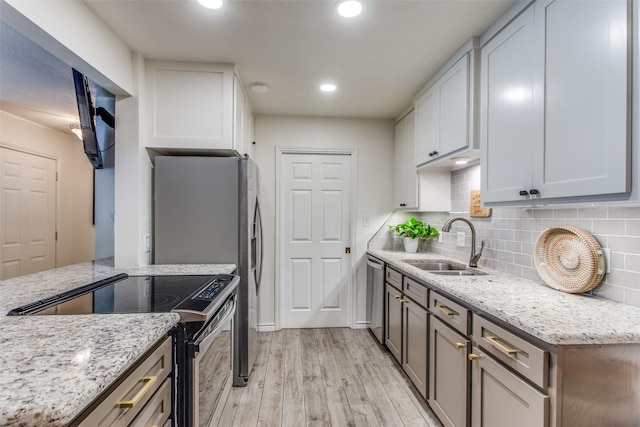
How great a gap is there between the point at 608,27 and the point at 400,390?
7.56 feet

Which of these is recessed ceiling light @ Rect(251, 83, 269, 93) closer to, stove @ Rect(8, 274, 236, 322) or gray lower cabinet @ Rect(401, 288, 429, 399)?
stove @ Rect(8, 274, 236, 322)

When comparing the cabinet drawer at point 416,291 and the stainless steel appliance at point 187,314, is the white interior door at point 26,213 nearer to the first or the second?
the stainless steel appliance at point 187,314

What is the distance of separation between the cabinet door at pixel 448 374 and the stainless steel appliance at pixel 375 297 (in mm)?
973

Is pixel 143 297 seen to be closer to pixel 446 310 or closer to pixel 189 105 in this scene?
pixel 189 105

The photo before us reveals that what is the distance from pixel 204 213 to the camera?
2170 mm

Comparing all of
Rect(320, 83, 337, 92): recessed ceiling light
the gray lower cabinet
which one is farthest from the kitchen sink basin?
Rect(320, 83, 337, 92): recessed ceiling light

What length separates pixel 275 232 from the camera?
3.28 metres

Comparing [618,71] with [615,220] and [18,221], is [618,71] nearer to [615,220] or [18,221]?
[615,220]

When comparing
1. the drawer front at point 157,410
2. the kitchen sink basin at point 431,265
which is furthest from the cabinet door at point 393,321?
the drawer front at point 157,410

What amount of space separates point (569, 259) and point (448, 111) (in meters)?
1.19

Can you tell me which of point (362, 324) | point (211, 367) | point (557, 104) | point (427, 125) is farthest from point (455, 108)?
point (362, 324)

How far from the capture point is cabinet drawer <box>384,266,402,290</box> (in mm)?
2370

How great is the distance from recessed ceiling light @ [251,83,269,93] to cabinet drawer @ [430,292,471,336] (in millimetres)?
2081

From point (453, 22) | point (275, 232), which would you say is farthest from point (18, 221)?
point (453, 22)
